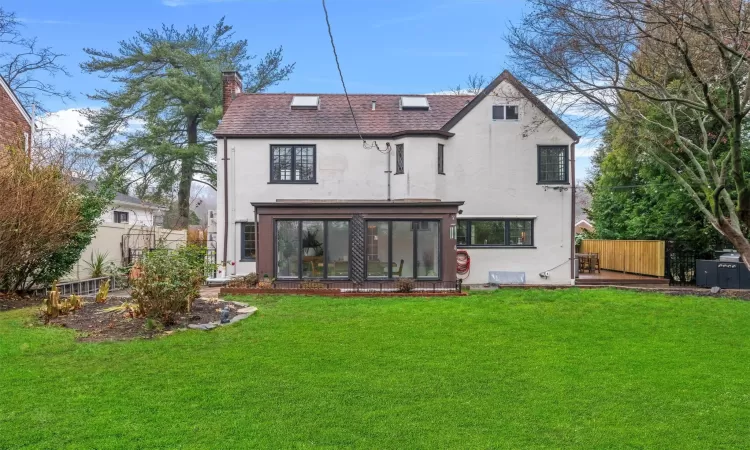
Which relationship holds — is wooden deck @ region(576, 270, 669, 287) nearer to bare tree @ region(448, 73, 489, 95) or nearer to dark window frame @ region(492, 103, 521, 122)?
dark window frame @ region(492, 103, 521, 122)

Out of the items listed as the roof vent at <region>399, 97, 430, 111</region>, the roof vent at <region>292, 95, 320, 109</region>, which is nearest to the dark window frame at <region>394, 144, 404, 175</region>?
the roof vent at <region>399, 97, 430, 111</region>

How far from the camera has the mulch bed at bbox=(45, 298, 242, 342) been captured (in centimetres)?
895

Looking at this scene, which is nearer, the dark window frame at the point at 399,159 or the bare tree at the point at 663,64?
the bare tree at the point at 663,64

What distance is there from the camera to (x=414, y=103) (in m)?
21.0

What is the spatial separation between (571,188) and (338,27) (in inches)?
462

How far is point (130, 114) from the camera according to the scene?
30.2 meters

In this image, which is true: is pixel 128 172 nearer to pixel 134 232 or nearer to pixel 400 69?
pixel 134 232

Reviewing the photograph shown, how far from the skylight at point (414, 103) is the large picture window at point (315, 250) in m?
6.25

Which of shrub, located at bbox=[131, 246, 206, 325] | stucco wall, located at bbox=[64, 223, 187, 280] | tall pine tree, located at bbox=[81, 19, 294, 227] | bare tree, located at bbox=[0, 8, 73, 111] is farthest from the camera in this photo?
tall pine tree, located at bbox=[81, 19, 294, 227]

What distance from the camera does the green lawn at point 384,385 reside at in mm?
4938

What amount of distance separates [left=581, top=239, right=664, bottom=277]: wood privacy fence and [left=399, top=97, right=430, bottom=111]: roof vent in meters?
10.1

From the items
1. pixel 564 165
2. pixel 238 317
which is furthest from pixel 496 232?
pixel 238 317

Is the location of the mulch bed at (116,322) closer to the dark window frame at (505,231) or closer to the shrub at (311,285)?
the shrub at (311,285)

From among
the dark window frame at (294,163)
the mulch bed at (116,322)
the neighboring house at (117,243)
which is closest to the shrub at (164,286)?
the mulch bed at (116,322)
